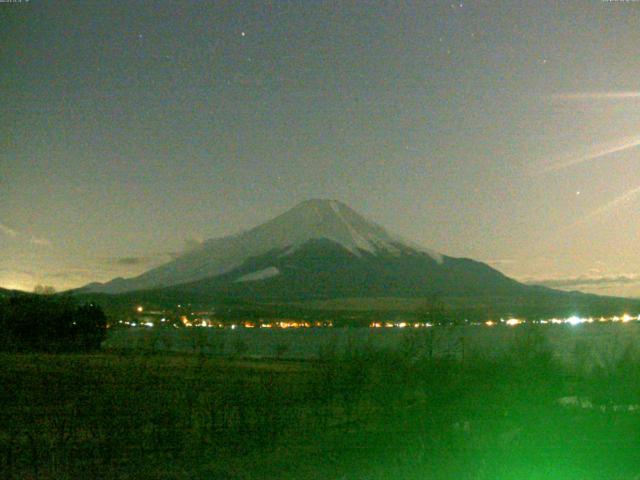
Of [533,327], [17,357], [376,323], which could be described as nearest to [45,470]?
[533,327]

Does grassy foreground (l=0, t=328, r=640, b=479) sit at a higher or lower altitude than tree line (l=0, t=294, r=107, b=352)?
lower

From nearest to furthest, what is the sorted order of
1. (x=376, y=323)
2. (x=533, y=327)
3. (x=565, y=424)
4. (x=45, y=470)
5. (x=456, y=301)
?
(x=45, y=470) < (x=565, y=424) < (x=533, y=327) < (x=376, y=323) < (x=456, y=301)

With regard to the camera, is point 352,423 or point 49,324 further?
point 49,324

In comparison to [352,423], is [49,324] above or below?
above

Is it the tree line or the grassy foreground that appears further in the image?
the tree line

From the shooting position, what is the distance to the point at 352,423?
635 inches

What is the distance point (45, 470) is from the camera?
10.8 meters

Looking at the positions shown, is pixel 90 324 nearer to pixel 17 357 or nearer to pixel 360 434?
pixel 17 357

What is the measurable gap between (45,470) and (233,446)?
3.17 meters

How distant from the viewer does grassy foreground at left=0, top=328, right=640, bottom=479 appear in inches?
450

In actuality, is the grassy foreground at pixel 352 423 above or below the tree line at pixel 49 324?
below

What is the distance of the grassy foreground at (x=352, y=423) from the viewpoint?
11.4 m

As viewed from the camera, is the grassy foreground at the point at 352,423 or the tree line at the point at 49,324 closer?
the grassy foreground at the point at 352,423

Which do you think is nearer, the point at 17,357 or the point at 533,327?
the point at 533,327
